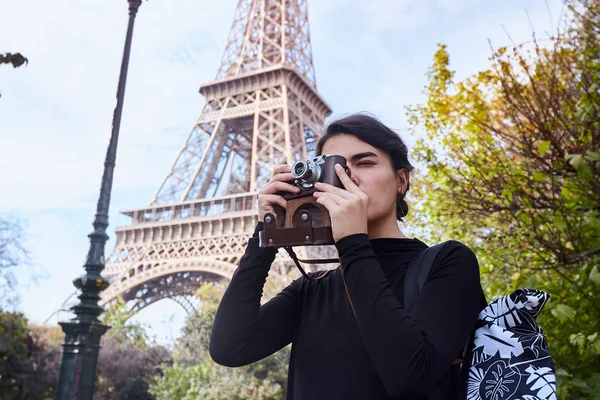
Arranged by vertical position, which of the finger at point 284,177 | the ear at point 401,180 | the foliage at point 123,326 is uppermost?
the foliage at point 123,326

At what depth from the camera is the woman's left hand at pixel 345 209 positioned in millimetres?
1395

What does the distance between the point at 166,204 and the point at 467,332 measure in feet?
88.1

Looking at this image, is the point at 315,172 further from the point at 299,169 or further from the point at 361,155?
the point at 361,155

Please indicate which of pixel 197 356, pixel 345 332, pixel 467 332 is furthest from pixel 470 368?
pixel 197 356

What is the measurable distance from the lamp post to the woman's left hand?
553 cm

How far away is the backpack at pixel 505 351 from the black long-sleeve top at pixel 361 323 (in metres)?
0.06

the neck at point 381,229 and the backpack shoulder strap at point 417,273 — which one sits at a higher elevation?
the neck at point 381,229

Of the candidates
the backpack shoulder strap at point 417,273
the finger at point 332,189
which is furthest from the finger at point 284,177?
the backpack shoulder strap at point 417,273

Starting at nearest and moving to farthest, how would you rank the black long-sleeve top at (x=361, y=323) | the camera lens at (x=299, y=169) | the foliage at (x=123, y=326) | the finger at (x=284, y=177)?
the black long-sleeve top at (x=361, y=323) → the camera lens at (x=299, y=169) → the finger at (x=284, y=177) → the foliage at (x=123, y=326)

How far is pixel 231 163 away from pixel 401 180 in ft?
98.2

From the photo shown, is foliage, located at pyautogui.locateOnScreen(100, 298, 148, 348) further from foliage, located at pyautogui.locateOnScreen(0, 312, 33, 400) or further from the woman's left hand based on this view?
the woman's left hand

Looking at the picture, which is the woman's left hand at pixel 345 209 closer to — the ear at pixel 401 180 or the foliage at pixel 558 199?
the ear at pixel 401 180

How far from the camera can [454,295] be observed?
1344 millimetres

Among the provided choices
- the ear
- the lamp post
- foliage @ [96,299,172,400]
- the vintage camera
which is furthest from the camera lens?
foliage @ [96,299,172,400]
